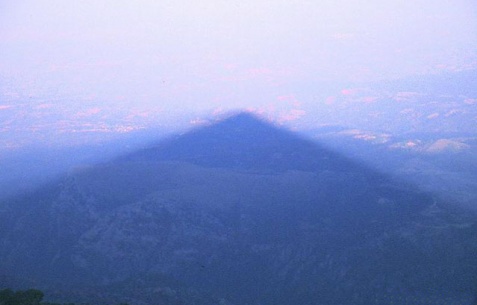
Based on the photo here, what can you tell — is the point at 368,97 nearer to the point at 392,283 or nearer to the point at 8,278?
the point at 392,283

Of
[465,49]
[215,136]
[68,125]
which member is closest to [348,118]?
[215,136]

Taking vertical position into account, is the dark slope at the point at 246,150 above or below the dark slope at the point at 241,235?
above

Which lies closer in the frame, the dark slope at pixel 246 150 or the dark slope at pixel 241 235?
the dark slope at pixel 241 235

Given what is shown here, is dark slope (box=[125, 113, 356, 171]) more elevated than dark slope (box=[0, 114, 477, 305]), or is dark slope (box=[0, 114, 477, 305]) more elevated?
dark slope (box=[125, 113, 356, 171])

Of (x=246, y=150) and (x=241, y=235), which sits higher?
(x=246, y=150)

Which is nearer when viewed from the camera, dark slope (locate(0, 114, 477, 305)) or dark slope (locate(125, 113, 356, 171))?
dark slope (locate(0, 114, 477, 305))

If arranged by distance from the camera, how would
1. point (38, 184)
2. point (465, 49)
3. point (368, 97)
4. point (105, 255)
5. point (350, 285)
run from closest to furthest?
1. point (350, 285)
2. point (105, 255)
3. point (38, 184)
4. point (368, 97)
5. point (465, 49)

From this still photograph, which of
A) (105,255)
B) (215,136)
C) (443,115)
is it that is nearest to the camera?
(105,255)

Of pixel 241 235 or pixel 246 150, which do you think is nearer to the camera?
pixel 241 235
